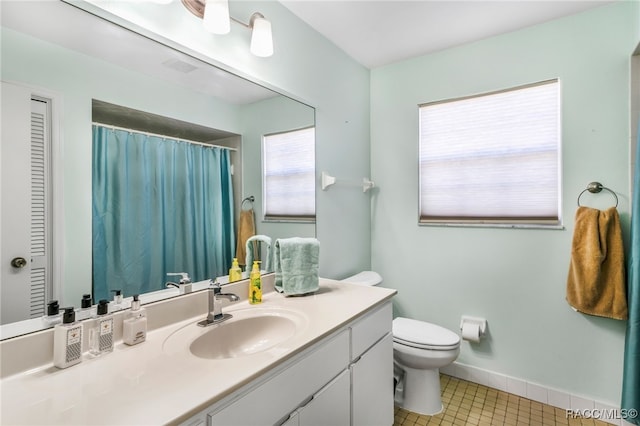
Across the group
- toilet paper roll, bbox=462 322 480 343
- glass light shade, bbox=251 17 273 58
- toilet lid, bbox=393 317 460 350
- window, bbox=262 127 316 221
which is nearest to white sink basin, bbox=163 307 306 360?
window, bbox=262 127 316 221

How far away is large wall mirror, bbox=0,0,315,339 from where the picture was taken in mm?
863

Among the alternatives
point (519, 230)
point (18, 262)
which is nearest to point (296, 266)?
point (18, 262)

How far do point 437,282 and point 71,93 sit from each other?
2.32m

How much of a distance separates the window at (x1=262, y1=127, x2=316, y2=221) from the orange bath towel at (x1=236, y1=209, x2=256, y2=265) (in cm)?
10

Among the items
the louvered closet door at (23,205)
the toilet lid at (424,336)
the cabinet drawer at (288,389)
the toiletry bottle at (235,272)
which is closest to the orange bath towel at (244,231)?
the toiletry bottle at (235,272)

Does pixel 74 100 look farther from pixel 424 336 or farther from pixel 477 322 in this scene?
pixel 477 322

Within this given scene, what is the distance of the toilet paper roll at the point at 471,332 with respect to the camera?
207 cm

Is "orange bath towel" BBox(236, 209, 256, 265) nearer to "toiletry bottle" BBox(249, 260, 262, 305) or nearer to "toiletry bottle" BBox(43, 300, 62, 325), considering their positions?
"toiletry bottle" BBox(249, 260, 262, 305)

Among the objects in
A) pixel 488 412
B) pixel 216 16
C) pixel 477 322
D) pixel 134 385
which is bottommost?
pixel 488 412

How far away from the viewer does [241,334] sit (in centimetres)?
127

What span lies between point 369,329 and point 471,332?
106cm

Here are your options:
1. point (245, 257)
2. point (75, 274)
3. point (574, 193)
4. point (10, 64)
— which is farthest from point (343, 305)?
point (574, 193)

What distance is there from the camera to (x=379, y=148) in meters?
2.56

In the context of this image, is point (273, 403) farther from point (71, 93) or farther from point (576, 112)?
point (576, 112)
